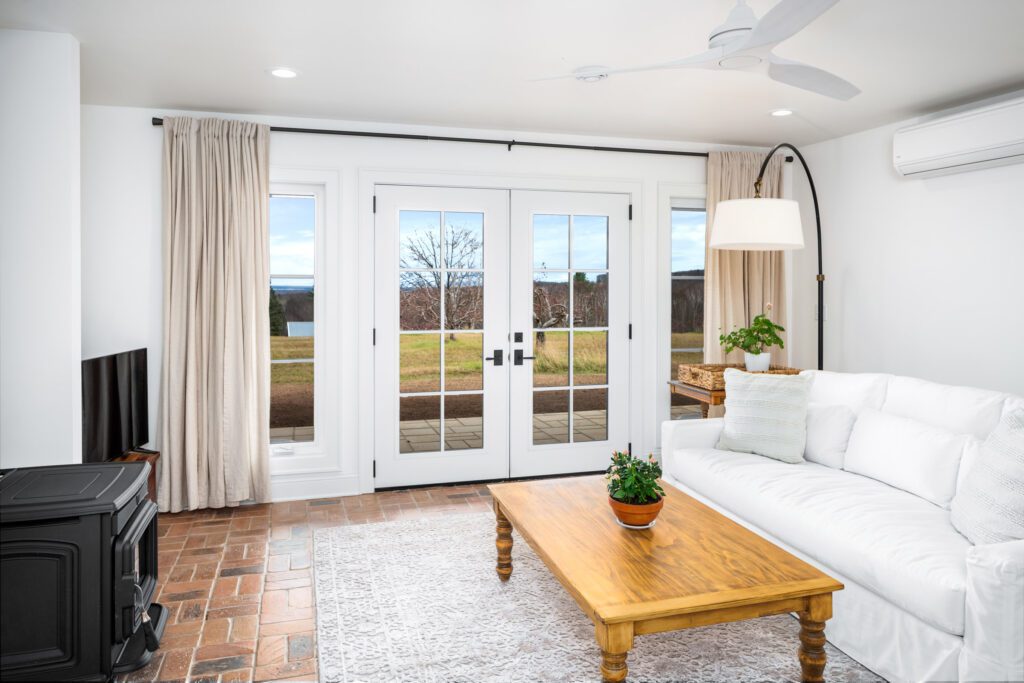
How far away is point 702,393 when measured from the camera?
4.54 metres

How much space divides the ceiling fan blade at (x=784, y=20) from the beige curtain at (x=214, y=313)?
3127 mm

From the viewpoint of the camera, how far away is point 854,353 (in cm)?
484

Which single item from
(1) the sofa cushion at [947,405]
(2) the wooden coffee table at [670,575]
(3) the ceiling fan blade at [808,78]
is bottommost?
(2) the wooden coffee table at [670,575]

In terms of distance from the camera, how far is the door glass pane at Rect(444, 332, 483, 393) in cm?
471

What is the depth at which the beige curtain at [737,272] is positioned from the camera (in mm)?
5066

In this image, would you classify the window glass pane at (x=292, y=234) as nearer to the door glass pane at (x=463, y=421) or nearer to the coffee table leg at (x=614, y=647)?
the door glass pane at (x=463, y=421)

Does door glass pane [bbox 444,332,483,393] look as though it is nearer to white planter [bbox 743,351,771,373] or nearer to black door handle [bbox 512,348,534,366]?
black door handle [bbox 512,348,534,366]

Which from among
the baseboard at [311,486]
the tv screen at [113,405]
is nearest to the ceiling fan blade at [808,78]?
the tv screen at [113,405]

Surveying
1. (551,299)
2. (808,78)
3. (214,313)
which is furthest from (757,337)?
(214,313)

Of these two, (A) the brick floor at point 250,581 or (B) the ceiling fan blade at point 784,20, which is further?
(A) the brick floor at point 250,581

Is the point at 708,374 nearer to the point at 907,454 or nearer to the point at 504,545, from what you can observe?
the point at 907,454

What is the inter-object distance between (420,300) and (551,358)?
1.03 metres

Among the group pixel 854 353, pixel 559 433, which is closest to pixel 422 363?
pixel 559 433

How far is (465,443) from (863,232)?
3.13 metres
